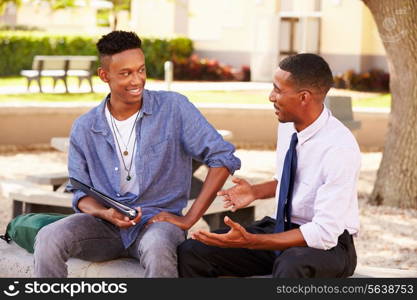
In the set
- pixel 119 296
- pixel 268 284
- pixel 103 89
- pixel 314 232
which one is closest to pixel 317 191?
pixel 314 232

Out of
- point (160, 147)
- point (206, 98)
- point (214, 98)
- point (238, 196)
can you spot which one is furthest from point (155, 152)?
point (214, 98)

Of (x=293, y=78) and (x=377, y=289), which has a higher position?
(x=293, y=78)

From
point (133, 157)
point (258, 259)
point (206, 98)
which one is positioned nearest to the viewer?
point (258, 259)

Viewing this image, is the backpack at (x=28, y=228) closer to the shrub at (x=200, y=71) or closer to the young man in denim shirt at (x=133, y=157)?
the young man in denim shirt at (x=133, y=157)

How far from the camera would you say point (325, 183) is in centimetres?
387

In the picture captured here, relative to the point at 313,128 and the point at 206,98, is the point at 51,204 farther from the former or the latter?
the point at 206,98

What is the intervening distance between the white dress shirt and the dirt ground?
10.1ft

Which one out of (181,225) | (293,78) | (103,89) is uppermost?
Result: (293,78)

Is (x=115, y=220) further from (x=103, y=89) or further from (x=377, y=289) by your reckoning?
(x=103, y=89)

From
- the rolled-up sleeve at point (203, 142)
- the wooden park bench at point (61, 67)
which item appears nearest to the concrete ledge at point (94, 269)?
the rolled-up sleeve at point (203, 142)

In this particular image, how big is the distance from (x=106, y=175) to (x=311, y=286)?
1.16 m

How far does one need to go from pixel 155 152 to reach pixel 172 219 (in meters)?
0.32

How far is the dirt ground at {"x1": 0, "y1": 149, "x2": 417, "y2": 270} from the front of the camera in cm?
730

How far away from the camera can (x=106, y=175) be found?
174 inches
